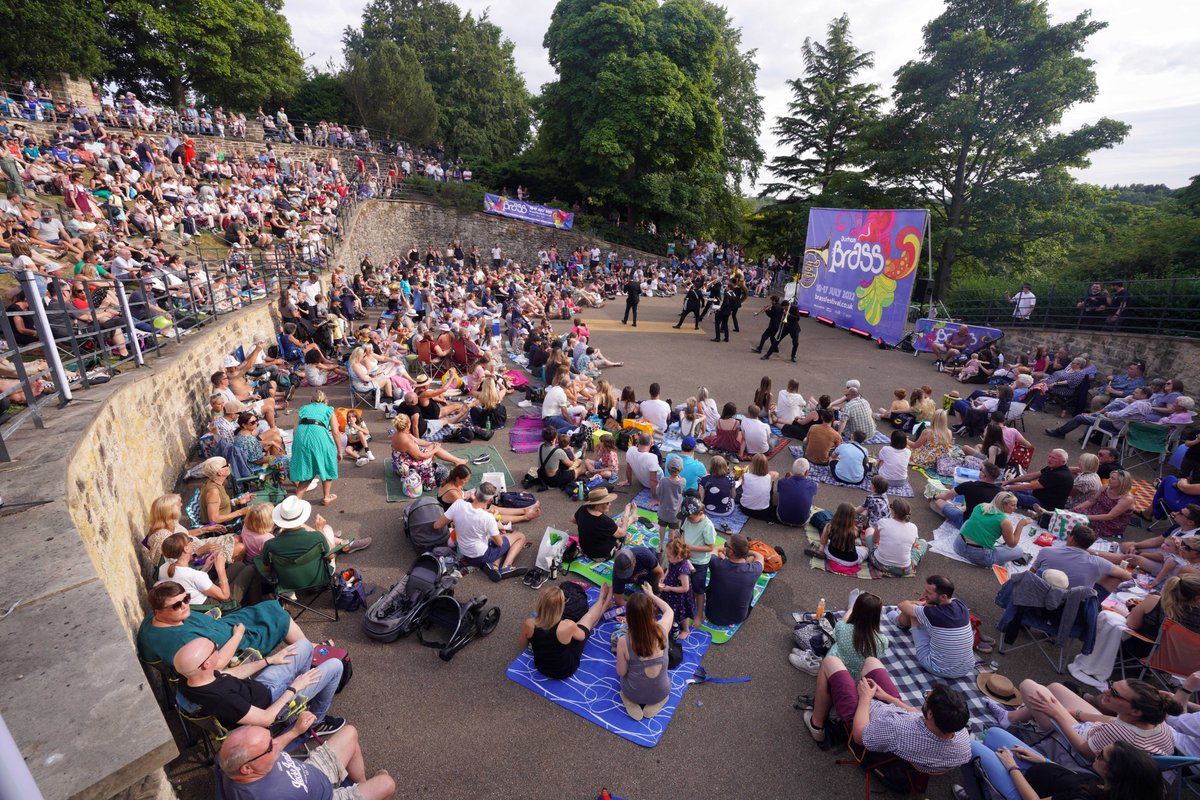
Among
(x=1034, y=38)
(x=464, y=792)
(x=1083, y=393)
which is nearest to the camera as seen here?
(x=464, y=792)

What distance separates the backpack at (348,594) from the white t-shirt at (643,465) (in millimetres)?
3835

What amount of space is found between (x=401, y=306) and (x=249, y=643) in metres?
13.9

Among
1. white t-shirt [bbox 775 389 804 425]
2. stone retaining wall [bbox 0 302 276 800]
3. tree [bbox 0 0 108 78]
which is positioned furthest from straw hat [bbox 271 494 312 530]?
tree [bbox 0 0 108 78]

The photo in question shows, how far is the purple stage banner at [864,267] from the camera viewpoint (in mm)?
15859

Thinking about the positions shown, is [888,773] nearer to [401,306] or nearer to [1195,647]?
[1195,647]

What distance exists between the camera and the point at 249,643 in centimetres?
404

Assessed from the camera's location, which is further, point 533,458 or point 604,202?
point 604,202

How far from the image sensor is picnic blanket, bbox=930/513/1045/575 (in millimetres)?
6421

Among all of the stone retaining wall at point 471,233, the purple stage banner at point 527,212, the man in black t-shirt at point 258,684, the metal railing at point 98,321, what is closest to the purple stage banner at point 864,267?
the stone retaining wall at point 471,233

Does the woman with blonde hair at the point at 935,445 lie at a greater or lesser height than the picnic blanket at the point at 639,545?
greater

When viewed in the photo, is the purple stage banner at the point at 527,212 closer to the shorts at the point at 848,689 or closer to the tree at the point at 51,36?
the tree at the point at 51,36

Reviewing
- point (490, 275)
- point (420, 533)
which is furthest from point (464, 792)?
point (490, 275)

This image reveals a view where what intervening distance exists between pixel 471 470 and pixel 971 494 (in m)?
6.90

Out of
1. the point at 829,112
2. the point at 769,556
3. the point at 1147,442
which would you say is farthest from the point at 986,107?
the point at 769,556
